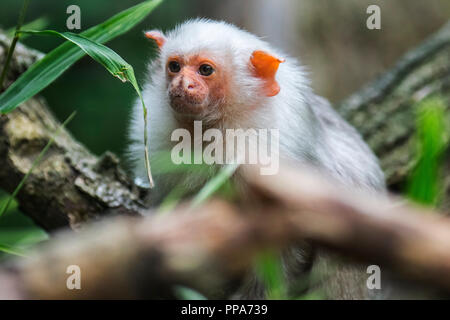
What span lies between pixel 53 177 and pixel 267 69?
1.15 meters

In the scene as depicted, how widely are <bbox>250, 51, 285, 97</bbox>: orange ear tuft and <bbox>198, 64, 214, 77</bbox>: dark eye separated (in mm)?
210

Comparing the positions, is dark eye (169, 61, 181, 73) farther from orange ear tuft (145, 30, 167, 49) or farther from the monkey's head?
orange ear tuft (145, 30, 167, 49)

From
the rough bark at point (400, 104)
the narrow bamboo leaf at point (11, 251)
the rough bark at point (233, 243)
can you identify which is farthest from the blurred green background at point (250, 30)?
the rough bark at point (233, 243)

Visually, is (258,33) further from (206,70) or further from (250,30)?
(206,70)

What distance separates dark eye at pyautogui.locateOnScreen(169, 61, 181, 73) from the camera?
2.56 meters

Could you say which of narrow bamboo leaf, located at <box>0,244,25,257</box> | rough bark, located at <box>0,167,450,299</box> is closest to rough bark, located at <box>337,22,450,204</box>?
narrow bamboo leaf, located at <box>0,244,25,257</box>

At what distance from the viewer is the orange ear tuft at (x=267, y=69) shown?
8.25 feet

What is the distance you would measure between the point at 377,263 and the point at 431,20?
6.53m

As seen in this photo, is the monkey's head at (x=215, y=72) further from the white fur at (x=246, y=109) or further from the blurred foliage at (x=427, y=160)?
the blurred foliage at (x=427, y=160)

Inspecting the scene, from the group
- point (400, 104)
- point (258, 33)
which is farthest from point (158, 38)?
point (258, 33)

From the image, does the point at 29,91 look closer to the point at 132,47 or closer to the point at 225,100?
the point at 225,100

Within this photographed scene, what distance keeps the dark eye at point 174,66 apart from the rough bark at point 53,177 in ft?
1.84

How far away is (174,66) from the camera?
8.44 feet

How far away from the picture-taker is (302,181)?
1045 millimetres
